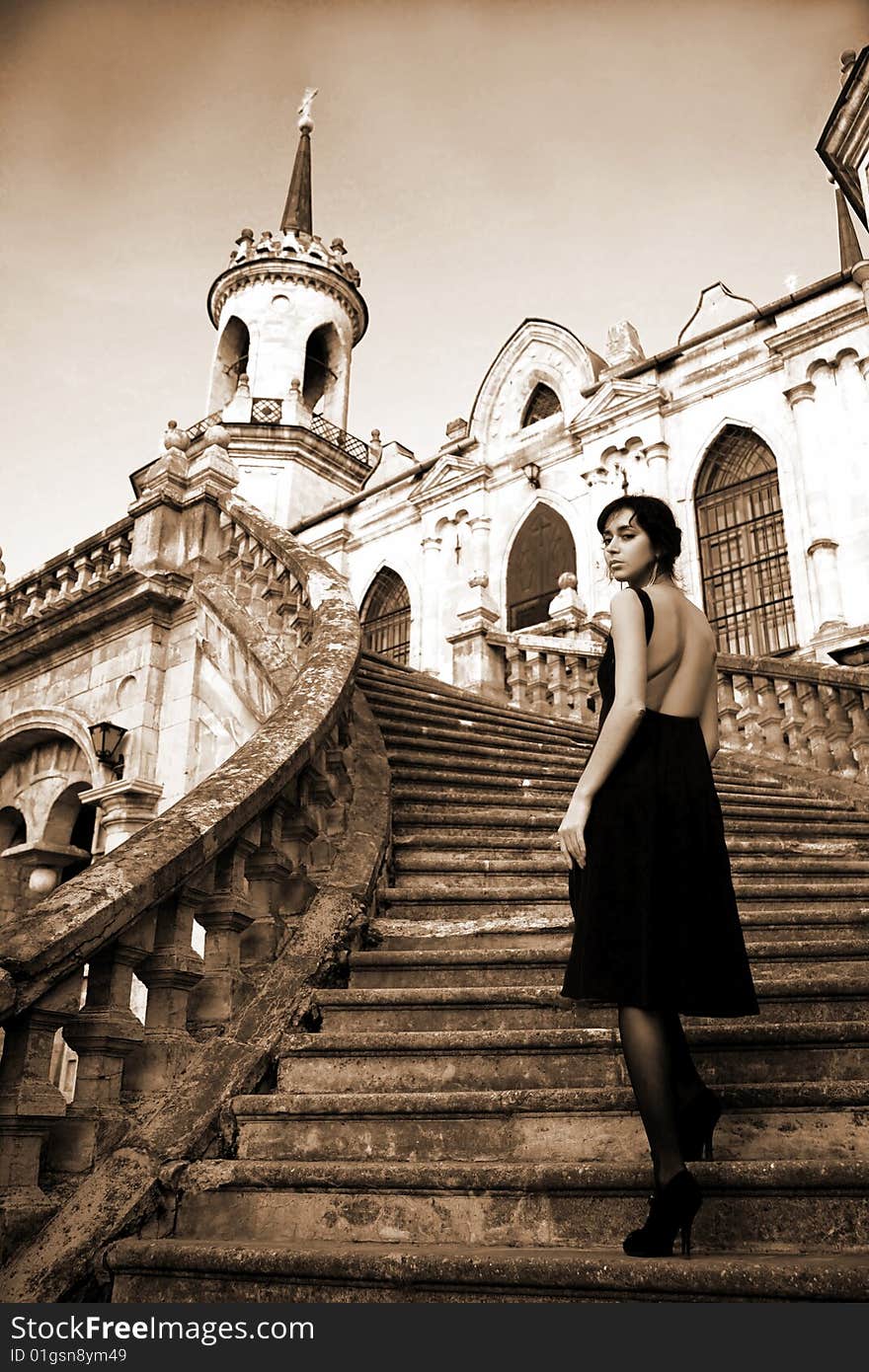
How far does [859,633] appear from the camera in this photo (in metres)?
14.4

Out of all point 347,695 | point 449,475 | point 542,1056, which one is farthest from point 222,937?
point 449,475

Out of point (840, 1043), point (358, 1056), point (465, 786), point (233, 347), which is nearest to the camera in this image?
point (840, 1043)

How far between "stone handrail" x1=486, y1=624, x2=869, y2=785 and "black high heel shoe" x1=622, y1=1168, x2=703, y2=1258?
745 centimetres

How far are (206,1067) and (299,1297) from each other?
45.2 inches

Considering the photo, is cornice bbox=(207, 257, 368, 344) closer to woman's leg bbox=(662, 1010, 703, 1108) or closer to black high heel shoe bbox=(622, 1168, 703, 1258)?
woman's leg bbox=(662, 1010, 703, 1108)

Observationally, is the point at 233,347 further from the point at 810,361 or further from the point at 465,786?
the point at 465,786

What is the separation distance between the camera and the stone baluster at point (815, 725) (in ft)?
31.7

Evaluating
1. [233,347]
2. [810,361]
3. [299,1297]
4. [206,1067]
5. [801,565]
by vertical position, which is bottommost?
[299,1297]

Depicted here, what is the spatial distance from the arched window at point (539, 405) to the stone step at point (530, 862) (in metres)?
16.7

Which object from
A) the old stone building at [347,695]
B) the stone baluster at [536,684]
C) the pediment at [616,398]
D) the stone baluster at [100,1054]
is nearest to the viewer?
the stone baluster at [100,1054]

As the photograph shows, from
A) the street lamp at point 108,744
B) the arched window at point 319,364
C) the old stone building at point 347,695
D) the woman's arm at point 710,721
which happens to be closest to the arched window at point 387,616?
the old stone building at point 347,695

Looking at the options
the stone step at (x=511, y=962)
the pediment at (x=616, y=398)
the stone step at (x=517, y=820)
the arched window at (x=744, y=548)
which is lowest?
the stone step at (x=511, y=962)

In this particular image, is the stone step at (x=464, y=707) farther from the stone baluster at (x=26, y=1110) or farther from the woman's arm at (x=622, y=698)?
the woman's arm at (x=622, y=698)

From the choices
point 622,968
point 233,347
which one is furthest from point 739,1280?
point 233,347
